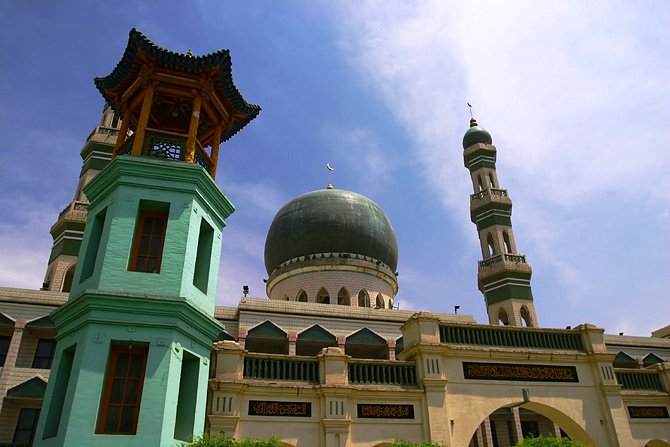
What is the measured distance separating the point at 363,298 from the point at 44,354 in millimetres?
16460

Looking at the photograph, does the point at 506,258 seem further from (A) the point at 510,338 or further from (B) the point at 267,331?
(B) the point at 267,331

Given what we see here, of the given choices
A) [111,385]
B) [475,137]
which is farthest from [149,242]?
[475,137]

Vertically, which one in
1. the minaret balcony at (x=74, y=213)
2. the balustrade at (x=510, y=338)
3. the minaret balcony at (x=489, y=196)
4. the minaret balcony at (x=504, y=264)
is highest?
the minaret balcony at (x=489, y=196)

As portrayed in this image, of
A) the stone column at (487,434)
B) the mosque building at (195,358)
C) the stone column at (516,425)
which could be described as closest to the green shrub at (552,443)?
the mosque building at (195,358)

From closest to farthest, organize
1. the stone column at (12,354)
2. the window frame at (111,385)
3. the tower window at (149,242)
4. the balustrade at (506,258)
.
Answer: the window frame at (111,385) < the tower window at (149,242) < the stone column at (12,354) < the balustrade at (506,258)

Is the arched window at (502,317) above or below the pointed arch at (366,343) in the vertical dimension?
above

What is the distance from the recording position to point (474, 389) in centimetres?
1356

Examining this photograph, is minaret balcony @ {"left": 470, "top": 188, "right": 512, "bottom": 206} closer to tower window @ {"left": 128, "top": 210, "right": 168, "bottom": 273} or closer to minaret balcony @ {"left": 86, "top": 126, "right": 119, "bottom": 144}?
minaret balcony @ {"left": 86, "top": 126, "right": 119, "bottom": 144}

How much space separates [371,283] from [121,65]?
65.8 ft

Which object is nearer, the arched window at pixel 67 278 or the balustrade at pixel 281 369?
the balustrade at pixel 281 369

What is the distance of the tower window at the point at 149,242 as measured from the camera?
36.3 ft

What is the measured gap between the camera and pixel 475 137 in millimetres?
34000

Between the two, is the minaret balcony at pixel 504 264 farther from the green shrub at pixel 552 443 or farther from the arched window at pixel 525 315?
the green shrub at pixel 552 443

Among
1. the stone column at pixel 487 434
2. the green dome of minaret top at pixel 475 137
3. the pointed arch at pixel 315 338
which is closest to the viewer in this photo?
the pointed arch at pixel 315 338
